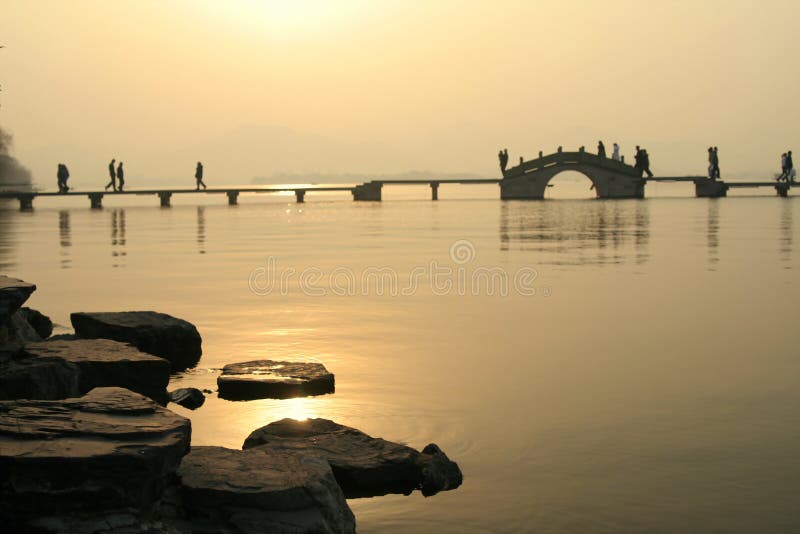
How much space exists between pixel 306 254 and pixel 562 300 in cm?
811

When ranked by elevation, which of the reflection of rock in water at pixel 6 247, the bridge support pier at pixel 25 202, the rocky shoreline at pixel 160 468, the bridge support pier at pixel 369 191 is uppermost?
the bridge support pier at pixel 369 191

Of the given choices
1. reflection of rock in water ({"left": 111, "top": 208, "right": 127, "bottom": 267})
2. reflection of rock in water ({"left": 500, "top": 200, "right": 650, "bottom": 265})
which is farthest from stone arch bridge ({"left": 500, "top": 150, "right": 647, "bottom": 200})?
reflection of rock in water ({"left": 111, "top": 208, "right": 127, "bottom": 267})

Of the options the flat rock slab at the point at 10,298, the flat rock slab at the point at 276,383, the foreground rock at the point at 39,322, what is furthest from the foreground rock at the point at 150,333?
the flat rock slab at the point at 10,298

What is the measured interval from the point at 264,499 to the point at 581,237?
65.3 ft

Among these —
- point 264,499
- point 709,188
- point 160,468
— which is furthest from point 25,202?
point 264,499

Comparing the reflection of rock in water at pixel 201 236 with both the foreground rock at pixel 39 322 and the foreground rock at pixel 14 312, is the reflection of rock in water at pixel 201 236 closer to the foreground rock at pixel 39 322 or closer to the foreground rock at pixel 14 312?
the foreground rock at pixel 39 322

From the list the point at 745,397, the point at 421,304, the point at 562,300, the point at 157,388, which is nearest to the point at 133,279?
the point at 421,304

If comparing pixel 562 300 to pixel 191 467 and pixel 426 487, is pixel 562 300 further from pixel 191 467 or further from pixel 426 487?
pixel 191 467

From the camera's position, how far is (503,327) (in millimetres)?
10109

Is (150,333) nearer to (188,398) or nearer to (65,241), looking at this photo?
(188,398)

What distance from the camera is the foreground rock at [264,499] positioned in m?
4.16

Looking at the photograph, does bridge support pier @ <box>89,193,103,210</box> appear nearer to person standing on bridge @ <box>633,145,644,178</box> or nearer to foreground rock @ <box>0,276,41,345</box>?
person standing on bridge @ <box>633,145,644,178</box>

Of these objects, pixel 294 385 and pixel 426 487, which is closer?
pixel 426 487

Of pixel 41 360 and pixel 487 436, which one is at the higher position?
pixel 41 360
